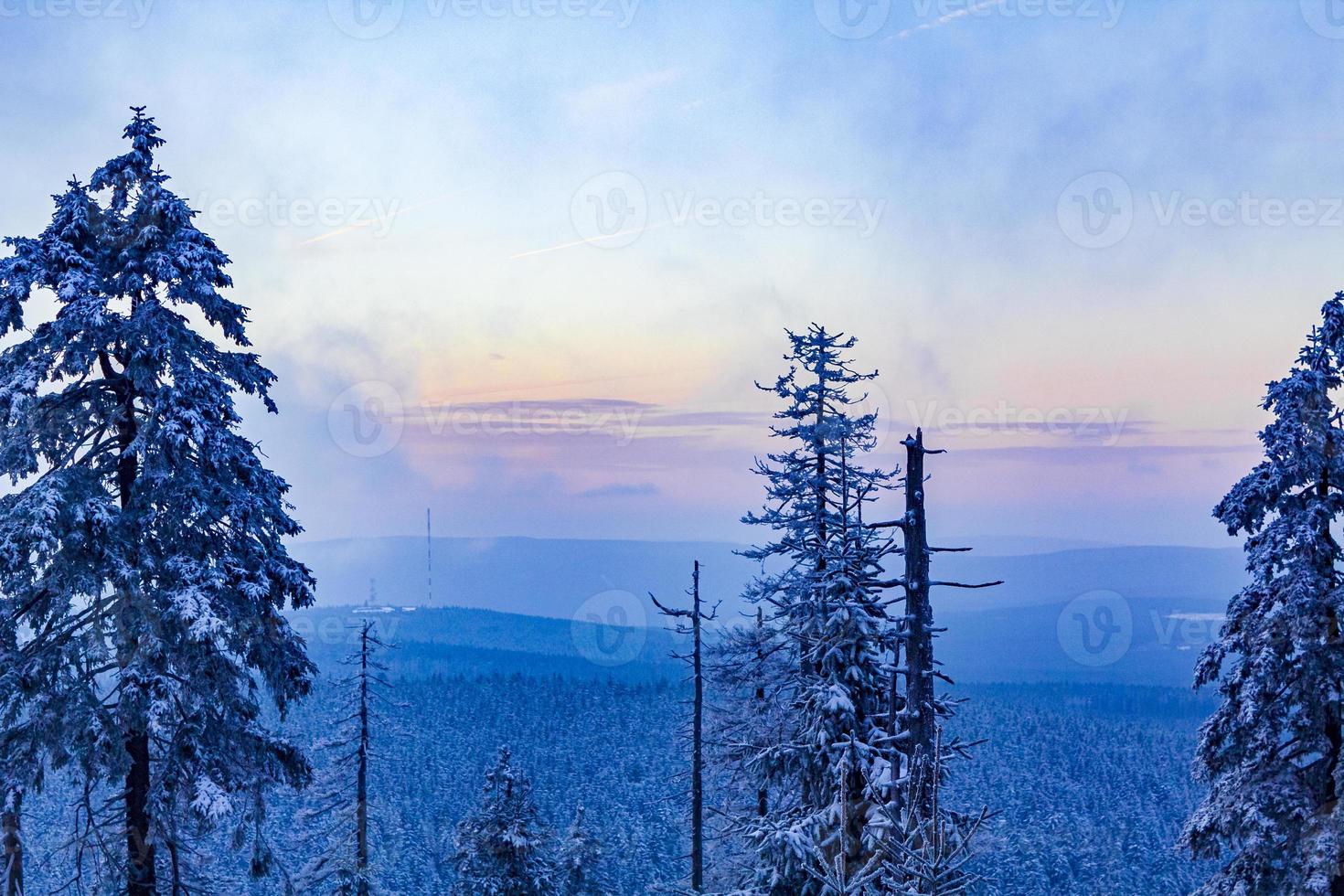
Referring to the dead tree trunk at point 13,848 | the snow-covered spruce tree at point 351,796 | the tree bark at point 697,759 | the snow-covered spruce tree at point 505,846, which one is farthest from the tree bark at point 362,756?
the dead tree trunk at point 13,848

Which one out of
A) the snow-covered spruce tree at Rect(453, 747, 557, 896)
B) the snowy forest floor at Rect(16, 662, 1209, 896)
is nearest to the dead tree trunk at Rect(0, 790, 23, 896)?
the snow-covered spruce tree at Rect(453, 747, 557, 896)

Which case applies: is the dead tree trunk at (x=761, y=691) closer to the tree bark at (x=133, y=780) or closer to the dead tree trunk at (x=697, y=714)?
the dead tree trunk at (x=697, y=714)

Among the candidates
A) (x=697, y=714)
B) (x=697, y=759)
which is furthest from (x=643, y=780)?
(x=697, y=714)

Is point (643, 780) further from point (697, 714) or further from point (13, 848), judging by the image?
point (13, 848)

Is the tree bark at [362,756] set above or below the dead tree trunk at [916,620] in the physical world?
below

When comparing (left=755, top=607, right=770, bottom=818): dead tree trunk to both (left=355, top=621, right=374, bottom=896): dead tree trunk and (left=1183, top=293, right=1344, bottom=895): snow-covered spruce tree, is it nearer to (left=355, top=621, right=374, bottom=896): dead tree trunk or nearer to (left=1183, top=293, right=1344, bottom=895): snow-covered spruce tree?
(left=1183, top=293, right=1344, bottom=895): snow-covered spruce tree

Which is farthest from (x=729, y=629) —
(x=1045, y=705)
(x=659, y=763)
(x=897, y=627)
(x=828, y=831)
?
(x=1045, y=705)
